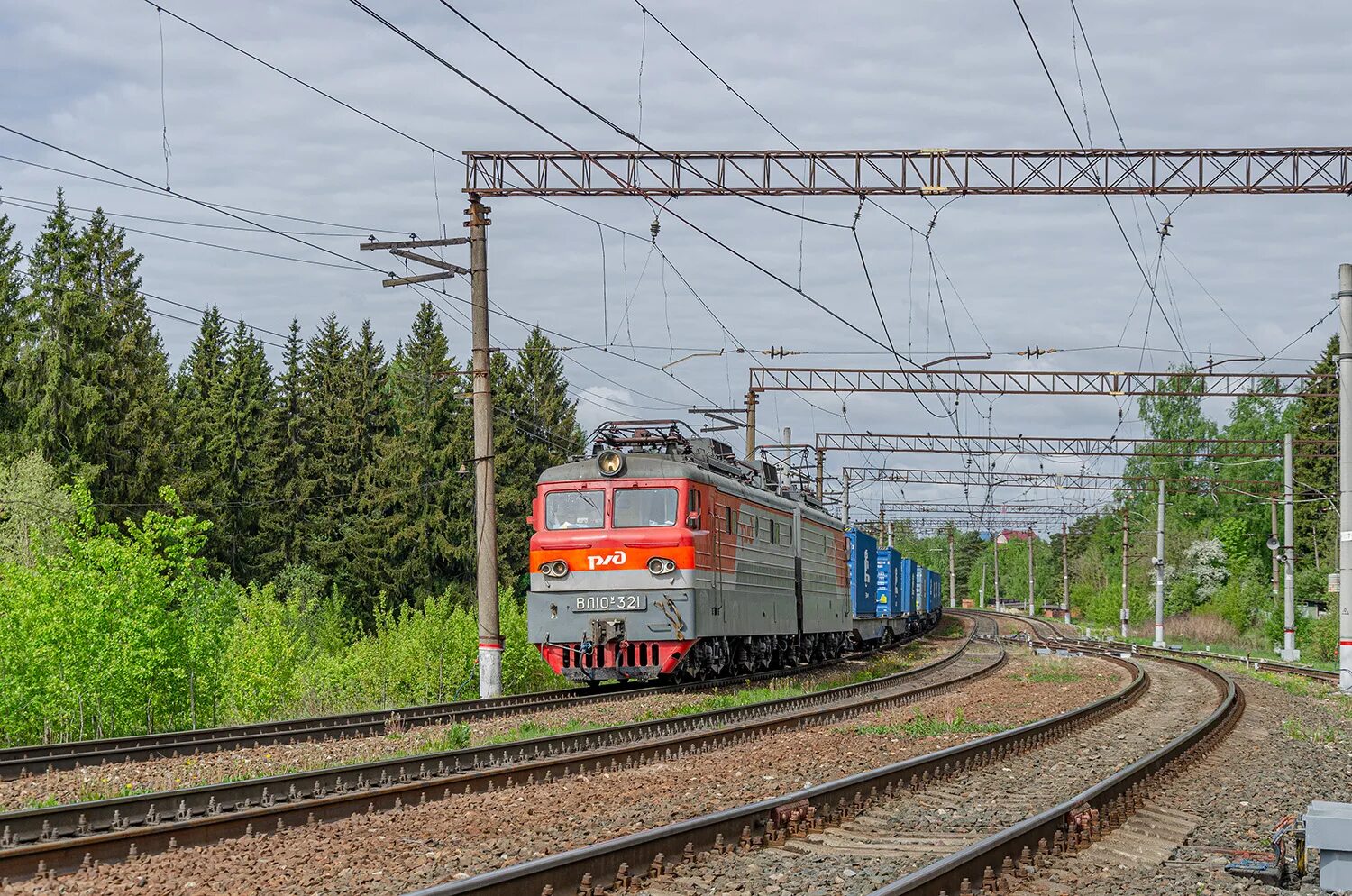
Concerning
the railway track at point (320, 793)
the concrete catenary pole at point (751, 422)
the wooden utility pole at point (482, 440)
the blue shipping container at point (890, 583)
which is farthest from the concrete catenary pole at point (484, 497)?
the blue shipping container at point (890, 583)

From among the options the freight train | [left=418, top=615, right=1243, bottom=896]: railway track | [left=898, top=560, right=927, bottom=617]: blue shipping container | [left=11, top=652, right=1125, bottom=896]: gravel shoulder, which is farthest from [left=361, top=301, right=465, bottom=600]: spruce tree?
[left=418, top=615, right=1243, bottom=896]: railway track

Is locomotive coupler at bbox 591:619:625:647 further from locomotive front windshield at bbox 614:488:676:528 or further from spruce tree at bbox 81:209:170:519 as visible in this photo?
spruce tree at bbox 81:209:170:519

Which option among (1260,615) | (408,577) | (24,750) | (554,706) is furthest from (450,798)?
(1260,615)

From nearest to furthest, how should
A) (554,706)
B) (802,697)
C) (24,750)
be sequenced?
(24,750)
(554,706)
(802,697)

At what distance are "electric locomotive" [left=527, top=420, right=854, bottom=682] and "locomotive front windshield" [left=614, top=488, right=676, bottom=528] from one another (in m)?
0.01

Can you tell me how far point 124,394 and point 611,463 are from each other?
109 ft

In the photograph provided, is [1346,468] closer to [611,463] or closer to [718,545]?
[718,545]

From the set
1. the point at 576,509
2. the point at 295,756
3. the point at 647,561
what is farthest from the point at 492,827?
the point at 576,509

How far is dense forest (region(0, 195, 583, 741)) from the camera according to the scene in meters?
20.9

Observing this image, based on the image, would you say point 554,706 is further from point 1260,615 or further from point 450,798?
point 1260,615

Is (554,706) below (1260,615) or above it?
above

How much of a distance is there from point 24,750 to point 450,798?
18.4 ft

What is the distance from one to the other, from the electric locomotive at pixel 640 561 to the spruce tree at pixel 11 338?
30.5m

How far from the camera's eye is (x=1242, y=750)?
634 inches
